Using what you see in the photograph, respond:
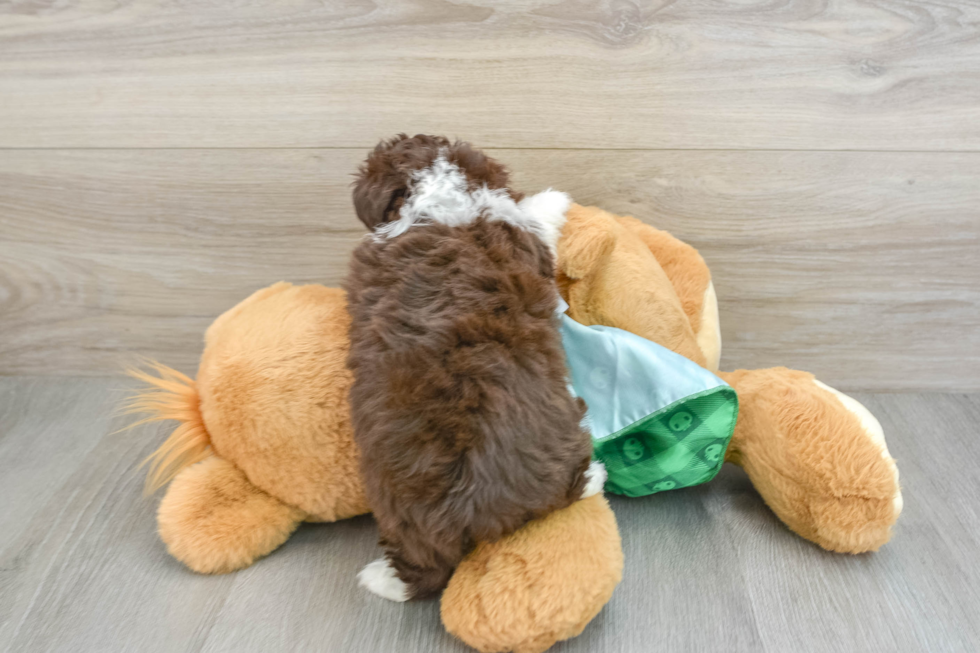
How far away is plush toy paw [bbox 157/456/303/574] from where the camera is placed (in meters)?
0.62

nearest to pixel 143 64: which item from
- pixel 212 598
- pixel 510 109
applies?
pixel 510 109

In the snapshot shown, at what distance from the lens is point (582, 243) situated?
0.60 meters

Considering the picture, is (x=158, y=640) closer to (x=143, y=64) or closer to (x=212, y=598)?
(x=212, y=598)

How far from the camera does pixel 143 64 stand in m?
0.77

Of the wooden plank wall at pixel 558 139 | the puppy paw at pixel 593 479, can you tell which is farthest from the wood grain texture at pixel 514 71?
the puppy paw at pixel 593 479

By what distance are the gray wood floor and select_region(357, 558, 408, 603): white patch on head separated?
12 millimetres

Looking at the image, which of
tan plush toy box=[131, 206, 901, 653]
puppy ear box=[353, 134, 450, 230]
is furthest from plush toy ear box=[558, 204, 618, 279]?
puppy ear box=[353, 134, 450, 230]

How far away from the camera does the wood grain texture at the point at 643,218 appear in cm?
79

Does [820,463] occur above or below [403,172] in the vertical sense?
below

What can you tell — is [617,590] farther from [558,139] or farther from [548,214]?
[558,139]

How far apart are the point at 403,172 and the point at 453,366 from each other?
0.19m

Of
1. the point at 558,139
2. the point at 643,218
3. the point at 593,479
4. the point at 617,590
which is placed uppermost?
the point at 558,139

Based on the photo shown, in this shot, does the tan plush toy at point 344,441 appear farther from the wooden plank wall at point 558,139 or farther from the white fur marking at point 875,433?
the wooden plank wall at point 558,139

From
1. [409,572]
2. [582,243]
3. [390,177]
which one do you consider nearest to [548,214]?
[582,243]
